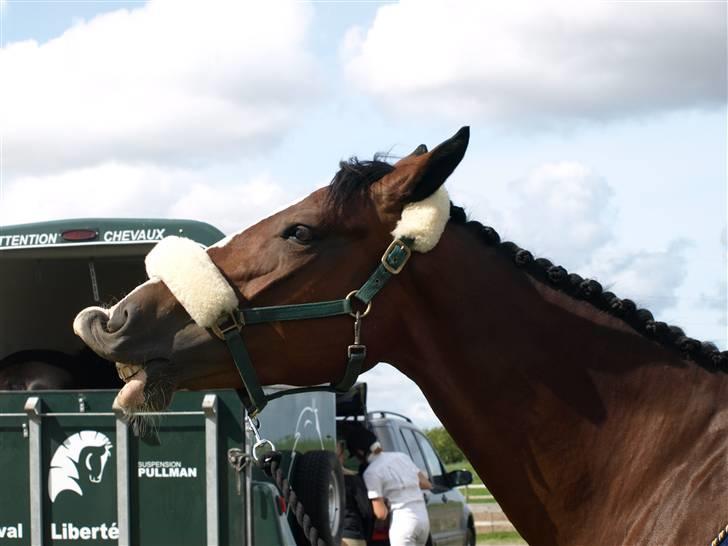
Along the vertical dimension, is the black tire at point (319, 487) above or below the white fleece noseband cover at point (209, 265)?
below

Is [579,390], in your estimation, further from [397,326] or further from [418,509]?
[418,509]

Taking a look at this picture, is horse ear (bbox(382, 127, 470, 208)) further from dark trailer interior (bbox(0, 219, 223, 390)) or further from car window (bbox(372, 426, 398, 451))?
car window (bbox(372, 426, 398, 451))

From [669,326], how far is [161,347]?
173cm

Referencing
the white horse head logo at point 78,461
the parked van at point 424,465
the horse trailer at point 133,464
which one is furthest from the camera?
the parked van at point 424,465

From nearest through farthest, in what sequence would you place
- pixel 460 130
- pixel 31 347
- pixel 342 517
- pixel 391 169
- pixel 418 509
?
pixel 460 130
pixel 391 169
pixel 342 517
pixel 31 347
pixel 418 509

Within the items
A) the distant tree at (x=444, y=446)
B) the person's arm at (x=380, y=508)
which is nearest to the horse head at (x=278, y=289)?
the person's arm at (x=380, y=508)

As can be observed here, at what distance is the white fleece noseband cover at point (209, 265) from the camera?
146 inches

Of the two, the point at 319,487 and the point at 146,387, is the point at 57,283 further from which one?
the point at 146,387

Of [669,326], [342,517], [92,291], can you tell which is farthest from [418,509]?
[669,326]

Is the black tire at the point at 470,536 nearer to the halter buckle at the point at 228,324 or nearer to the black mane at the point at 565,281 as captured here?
the black mane at the point at 565,281

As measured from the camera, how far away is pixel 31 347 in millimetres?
9109

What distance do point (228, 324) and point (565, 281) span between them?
1.17m

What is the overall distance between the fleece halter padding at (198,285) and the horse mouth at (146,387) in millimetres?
208

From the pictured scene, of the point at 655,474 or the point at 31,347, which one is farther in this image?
the point at 31,347
